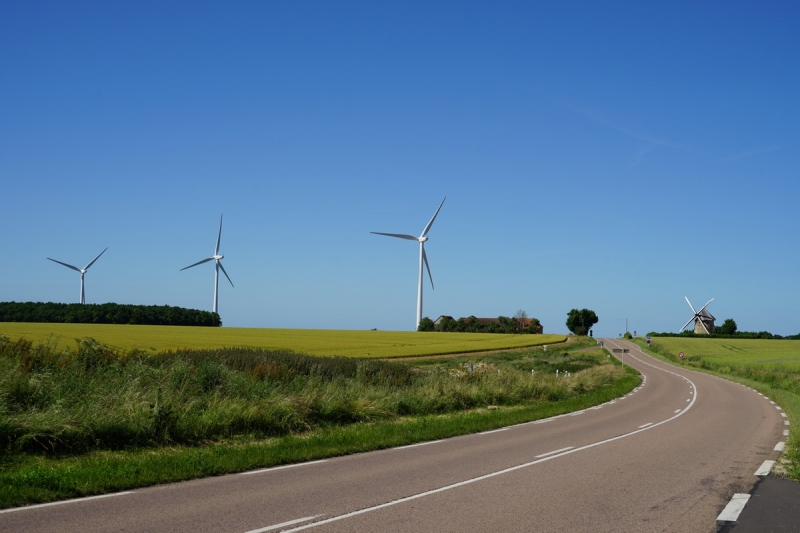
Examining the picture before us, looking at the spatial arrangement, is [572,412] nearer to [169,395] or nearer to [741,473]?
[741,473]

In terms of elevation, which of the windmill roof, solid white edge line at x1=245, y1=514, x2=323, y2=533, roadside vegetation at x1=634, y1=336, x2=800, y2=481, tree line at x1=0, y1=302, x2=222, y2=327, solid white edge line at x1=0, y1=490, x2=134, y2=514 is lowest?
roadside vegetation at x1=634, y1=336, x2=800, y2=481

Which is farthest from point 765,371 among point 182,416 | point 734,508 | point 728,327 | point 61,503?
point 728,327

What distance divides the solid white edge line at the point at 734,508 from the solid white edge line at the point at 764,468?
1972mm

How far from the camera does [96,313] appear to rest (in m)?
83.1

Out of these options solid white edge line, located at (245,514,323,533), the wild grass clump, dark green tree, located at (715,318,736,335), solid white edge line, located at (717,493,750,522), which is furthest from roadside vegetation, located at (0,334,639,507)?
dark green tree, located at (715,318,736,335)

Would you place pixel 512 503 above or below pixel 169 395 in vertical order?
below

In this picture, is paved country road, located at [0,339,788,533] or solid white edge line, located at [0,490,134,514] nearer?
paved country road, located at [0,339,788,533]

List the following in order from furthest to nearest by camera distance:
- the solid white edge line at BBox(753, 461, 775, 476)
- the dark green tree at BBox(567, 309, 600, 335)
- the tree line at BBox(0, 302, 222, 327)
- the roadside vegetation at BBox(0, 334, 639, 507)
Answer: the dark green tree at BBox(567, 309, 600, 335)
the tree line at BBox(0, 302, 222, 327)
the solid white edge line at BBox(753, 461, 775, 476)
the roadside vegetation at BBox(0, 334, 639, 507)

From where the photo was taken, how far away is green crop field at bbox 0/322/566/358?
42.8 metres

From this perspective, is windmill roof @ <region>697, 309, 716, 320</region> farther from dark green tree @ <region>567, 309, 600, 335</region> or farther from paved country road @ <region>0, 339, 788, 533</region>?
paved country road @ <region>0, 339, 788, 533</region>

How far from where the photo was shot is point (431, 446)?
13.1 metres

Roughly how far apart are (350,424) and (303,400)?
1336 millimetres

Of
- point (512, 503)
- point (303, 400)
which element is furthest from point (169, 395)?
point (512, 503)

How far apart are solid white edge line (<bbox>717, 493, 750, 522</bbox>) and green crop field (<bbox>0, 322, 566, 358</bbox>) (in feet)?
97.5
